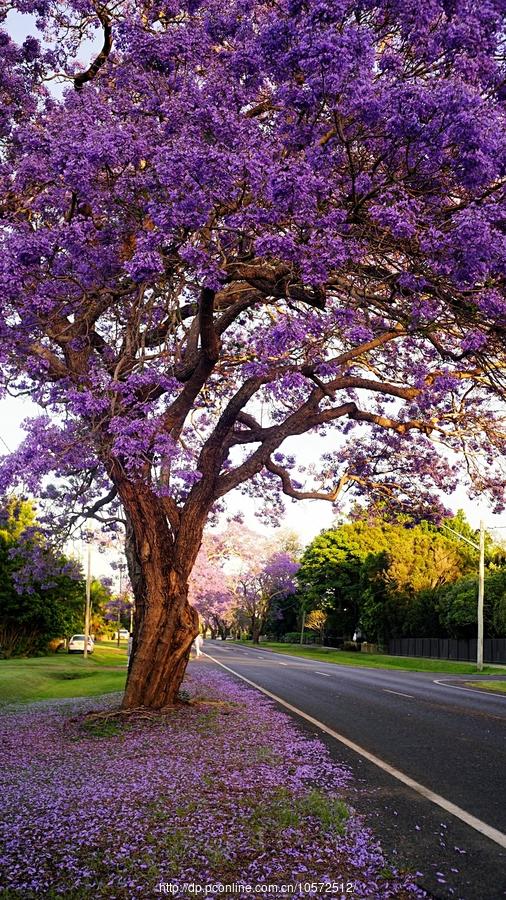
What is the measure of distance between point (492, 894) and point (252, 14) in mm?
9061

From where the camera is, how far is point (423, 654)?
183 ft

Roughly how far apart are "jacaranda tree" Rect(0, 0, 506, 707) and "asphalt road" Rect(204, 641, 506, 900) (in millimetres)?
3908

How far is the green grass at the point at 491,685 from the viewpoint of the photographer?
23.7 metres

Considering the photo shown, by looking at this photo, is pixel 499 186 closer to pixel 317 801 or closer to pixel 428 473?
pixel 317 801

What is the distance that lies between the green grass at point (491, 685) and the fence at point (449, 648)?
20565 mm

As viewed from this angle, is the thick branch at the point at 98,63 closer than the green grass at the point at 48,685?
Yes

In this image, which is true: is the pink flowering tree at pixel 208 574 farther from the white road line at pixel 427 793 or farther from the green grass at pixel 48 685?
the white road line at pixel 427 793

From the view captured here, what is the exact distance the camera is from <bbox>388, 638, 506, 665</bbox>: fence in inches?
1879

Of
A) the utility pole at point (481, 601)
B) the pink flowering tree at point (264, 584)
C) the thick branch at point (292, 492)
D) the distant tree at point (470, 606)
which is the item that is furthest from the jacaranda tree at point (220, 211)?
the pink flowering tree at point (264, 584)

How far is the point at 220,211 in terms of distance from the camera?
8602 millimetres

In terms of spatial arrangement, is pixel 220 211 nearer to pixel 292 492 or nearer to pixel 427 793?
pixel 427 793

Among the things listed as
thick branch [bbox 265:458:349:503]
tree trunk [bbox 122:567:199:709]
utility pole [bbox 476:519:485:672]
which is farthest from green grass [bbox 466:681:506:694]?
tree trunk [bbox 122:567:199:709]

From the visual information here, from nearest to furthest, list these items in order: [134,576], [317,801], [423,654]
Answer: [317,801]
[134,576]
[423,654]

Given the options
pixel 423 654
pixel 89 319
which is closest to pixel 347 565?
pixel 423 654
